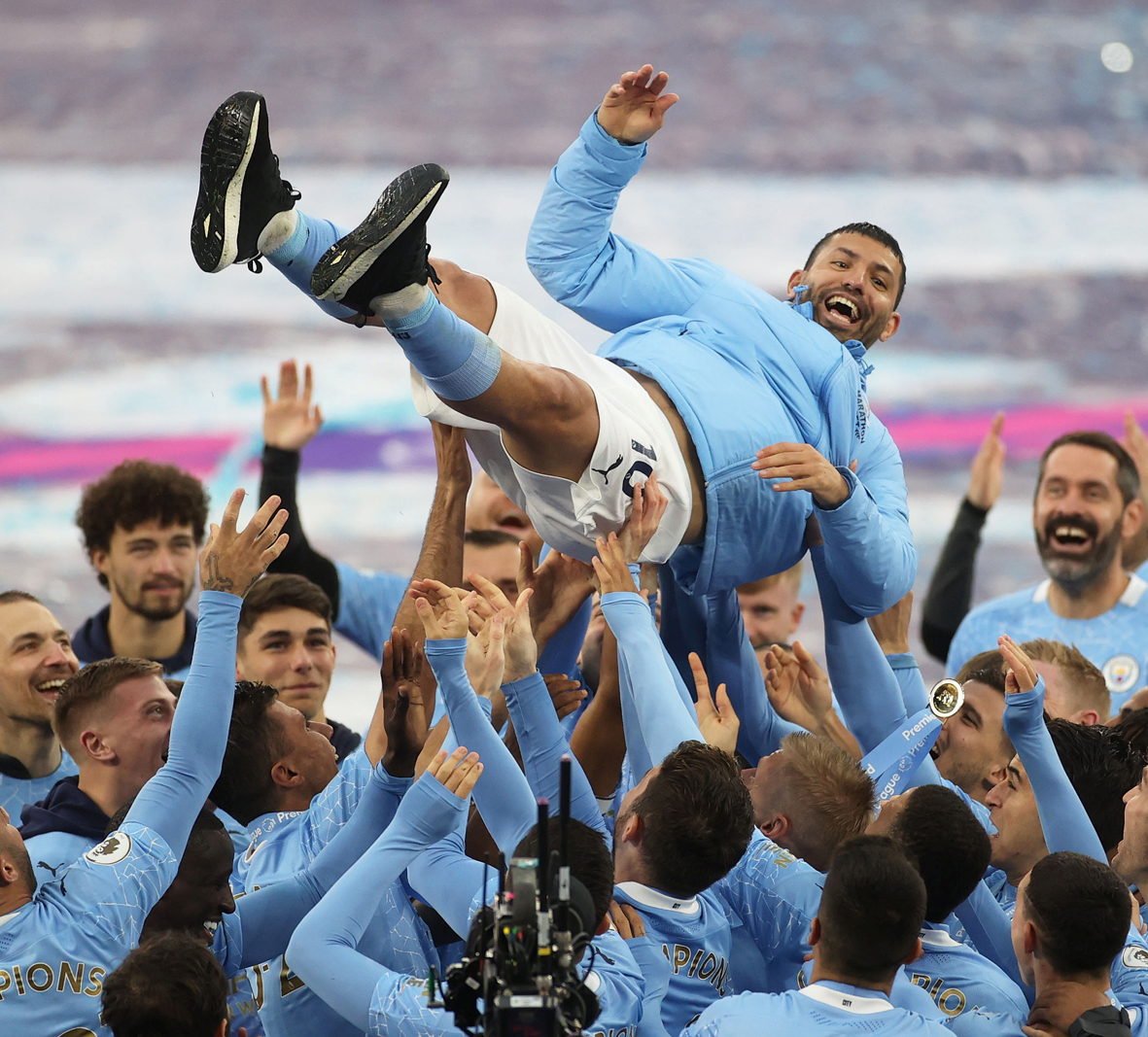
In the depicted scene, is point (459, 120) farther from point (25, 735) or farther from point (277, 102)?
point (25, 735)

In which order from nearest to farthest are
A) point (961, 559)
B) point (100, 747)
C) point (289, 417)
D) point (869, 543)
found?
point (100, 747)
point (869, 543)
point (289, 417)
point (961, 559)

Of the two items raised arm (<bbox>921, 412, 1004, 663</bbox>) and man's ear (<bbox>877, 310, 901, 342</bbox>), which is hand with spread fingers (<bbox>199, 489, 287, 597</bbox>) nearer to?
man's ear (<bbox>877, 310, 901, 342</bbox>)

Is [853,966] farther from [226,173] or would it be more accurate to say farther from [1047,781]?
[226,173]

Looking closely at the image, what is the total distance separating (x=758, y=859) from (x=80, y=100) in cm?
733

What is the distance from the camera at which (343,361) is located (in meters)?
7.95

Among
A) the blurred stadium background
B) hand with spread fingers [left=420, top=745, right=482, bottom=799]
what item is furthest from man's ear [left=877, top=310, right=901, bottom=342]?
the blurred stadium background

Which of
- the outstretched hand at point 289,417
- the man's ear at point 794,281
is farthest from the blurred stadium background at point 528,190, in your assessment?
the man's ear at point 794,281

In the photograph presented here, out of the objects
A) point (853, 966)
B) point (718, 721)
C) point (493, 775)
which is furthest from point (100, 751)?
point (853, 966)

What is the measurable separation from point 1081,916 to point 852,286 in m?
1.81

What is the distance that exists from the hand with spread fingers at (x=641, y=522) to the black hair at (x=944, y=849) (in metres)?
0.74

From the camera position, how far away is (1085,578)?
4656 mm

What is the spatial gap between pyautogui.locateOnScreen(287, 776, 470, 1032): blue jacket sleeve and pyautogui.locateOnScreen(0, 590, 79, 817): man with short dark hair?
4.85ft

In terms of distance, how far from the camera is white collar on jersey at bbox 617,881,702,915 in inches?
93.7

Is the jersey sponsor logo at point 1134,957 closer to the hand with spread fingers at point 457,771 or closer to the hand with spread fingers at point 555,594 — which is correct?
the hand with spread fingers at point 457,771
